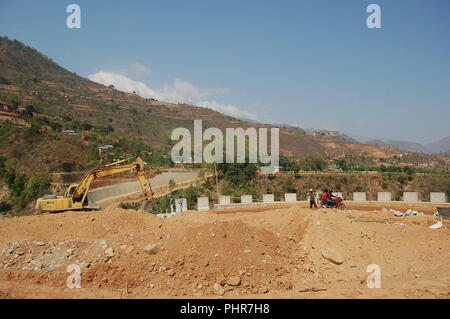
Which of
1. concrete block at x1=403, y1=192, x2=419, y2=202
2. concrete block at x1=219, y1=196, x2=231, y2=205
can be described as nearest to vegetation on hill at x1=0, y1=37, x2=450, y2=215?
concrete block at x1=219, y1=196, x2=231, y2=205

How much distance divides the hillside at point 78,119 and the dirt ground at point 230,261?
21801mm

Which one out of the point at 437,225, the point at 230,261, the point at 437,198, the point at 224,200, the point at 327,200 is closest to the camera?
the point at 230,261

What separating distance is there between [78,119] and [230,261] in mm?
47825

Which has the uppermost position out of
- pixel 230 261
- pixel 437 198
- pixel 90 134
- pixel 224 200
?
pixel 90 134

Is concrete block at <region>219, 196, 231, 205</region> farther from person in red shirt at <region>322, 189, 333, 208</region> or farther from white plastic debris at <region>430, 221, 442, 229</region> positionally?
white plastic debris at <region>430, 221, 442, 229</region>

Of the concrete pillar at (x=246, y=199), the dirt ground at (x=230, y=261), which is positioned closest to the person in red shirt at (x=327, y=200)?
the dirt ground at (x=230, y=261)

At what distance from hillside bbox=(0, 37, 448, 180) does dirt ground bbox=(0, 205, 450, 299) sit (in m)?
21.8

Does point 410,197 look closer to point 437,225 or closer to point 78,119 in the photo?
point 437,225

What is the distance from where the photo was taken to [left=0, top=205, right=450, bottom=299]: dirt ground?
6.62m

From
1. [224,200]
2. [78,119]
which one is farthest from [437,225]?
[78,119]

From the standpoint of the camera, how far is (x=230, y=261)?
7.53 metres
